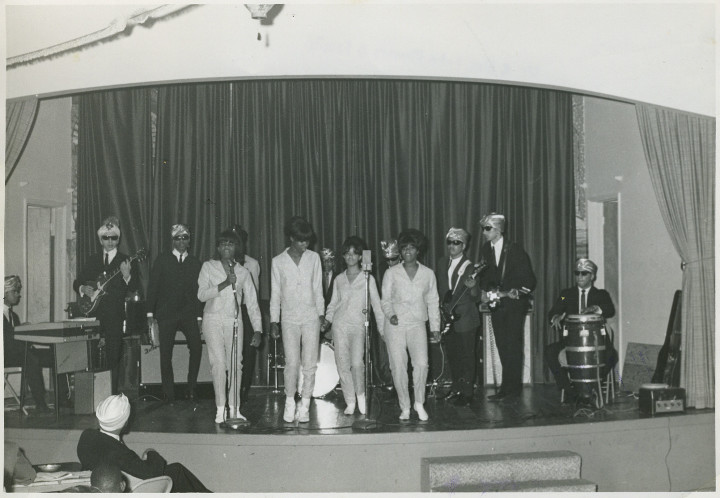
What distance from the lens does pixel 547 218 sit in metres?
9.28

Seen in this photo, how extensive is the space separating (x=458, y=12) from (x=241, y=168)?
161 inches

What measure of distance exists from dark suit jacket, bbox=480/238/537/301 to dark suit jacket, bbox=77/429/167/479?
391 cm

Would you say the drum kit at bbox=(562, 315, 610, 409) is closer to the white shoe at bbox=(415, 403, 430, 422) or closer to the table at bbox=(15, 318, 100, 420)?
the white shoe at bbox=(415, 403, 430, 422)

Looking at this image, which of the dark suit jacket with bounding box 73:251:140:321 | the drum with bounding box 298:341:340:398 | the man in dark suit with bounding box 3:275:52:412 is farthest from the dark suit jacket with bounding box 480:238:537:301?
the man in dark suit with bounding box 3:275:52:412

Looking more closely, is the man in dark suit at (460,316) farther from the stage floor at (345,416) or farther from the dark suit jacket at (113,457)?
the dark suit jacket at (113,457)

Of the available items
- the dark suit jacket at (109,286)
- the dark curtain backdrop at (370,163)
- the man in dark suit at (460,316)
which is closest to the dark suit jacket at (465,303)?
the man in dark suit at (460,316)

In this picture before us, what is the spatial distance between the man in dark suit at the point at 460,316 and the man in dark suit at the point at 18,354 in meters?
3.91

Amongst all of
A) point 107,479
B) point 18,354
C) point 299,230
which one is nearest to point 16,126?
point 18,354

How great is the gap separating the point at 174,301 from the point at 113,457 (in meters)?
3.07

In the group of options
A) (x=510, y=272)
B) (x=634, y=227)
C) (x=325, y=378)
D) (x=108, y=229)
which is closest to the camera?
(x=510, y=272)

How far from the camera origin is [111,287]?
7434 millimetres

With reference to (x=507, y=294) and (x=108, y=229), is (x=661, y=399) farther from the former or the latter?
(x=108, y=229)

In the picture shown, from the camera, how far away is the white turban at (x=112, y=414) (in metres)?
4.59

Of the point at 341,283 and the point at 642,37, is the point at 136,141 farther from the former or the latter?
the point at 642,37
